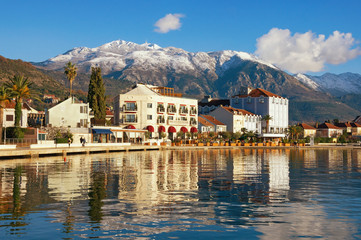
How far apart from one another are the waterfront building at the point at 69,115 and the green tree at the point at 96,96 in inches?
122

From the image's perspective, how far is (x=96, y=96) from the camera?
103500 mm

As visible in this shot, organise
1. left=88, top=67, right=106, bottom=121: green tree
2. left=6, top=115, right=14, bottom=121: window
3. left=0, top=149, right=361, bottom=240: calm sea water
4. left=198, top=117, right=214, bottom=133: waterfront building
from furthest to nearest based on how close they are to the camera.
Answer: left=198, top=117, right=214, bottom=133: waterfront building
left=88, top=67, right=106, bottom=121: green tree
left=6, top=115, right=14, bottom=121: window
left=0, top=149, right=361, bottom=240: calm sea water

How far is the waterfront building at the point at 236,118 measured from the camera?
500 feet

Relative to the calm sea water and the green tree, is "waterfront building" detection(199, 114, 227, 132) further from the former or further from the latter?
the calm sea water

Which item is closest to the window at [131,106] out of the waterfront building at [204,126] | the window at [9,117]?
the waterfront building at [204,126]

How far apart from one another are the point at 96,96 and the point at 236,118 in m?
62.6

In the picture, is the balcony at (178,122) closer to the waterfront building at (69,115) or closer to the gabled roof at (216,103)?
the waterfront building at (69,115)

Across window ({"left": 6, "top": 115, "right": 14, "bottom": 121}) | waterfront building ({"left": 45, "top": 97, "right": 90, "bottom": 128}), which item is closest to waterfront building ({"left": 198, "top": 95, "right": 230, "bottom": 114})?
waterfront building ({"left": 45, "top": 97, "right": 90, "bottom": 128})

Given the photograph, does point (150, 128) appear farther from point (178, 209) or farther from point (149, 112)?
point (178, 209)

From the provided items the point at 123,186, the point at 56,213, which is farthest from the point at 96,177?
the point at 56,213

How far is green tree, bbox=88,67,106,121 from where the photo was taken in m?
103

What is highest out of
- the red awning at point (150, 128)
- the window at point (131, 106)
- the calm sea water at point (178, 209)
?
the window at point (131, 106)

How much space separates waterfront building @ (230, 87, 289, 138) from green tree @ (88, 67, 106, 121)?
77809 mm

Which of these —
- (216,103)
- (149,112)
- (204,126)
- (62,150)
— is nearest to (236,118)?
(204,126)
